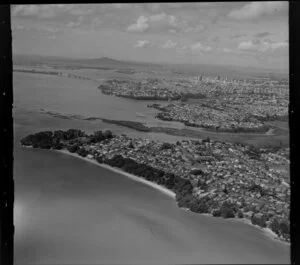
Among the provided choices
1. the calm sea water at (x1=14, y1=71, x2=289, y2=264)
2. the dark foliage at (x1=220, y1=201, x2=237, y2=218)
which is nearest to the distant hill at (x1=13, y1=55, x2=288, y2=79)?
the calm sea water at (x1=14, y1=71, x2=289, y2=264)

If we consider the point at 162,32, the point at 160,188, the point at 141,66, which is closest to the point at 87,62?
the point at 141,66

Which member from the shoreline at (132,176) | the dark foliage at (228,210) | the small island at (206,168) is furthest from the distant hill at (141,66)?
the dark foliage at (228,210)

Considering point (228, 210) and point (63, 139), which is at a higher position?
point (63, 139)

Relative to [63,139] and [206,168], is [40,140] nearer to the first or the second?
[63,139]

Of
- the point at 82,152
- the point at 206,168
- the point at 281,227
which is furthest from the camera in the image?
the point at 82,152

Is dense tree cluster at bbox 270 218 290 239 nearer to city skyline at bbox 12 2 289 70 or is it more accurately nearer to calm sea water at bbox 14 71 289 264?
calm sea water at bbox 14 71 289 264

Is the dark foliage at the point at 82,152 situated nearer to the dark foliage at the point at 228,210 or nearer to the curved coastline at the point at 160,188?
the curved coastline at the point at 160,188
